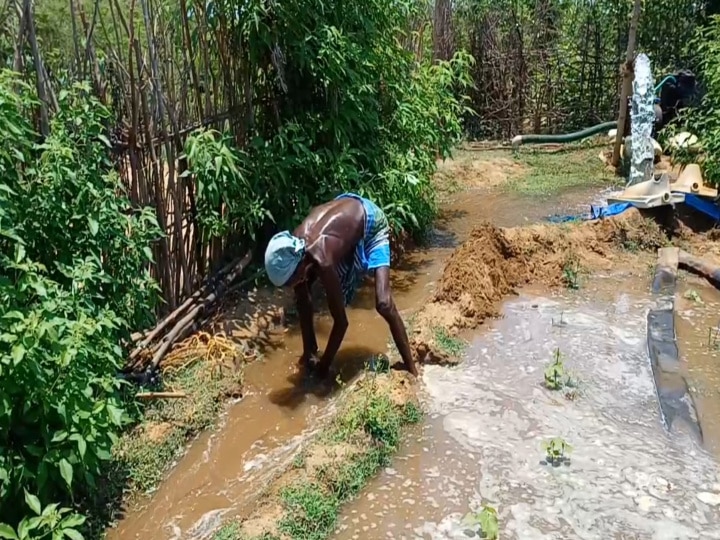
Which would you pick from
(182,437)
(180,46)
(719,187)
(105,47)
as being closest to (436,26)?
(719,187)

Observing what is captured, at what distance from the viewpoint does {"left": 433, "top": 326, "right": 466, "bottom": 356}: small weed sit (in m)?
4.99

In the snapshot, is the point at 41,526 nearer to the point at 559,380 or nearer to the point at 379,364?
the point at 379,364

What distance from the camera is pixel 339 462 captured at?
12.1 feet

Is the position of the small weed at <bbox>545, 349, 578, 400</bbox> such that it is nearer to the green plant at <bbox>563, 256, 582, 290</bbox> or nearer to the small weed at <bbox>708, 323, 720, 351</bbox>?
the small weed at <bbox>708, 323, 720, 351</bbox>

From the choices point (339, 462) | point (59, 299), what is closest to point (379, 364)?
point (339, 462)

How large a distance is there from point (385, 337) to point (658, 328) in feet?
6.58

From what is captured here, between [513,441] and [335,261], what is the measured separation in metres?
1.47

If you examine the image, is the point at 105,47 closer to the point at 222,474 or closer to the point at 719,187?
the point at 222,474

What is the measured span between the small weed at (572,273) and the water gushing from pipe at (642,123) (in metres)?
2.28

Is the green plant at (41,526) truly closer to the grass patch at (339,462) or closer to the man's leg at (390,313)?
the grass patch at (339,462)

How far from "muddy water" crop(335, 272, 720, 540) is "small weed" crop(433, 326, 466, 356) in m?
0.11

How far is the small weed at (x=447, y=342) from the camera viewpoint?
4.99m

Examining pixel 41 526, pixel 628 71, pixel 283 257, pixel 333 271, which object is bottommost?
pixel 41 526

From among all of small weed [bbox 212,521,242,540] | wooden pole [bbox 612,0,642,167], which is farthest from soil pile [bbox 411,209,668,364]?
Result: wooden pole [bbox 612,0,642,167]
